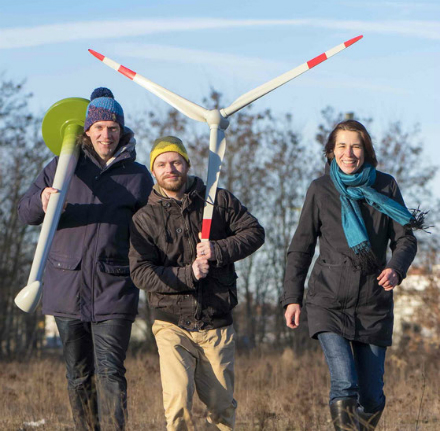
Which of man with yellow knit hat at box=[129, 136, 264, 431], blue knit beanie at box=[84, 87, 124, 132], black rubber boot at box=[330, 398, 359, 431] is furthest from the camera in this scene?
blue knit beanie at box=[84, 87, 124, 132]

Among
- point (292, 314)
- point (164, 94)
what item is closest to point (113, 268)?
point (292, 314)

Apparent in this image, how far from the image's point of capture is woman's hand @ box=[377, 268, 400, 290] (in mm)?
4438

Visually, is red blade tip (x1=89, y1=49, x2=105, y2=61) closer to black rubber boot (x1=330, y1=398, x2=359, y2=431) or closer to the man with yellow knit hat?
the man with yellow knit hat

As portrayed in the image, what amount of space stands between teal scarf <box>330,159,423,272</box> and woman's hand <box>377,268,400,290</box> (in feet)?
0.57

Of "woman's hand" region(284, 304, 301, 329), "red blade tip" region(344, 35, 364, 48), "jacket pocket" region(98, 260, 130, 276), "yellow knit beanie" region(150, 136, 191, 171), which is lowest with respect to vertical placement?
"woman's hand" region(284, 304, 301, 329)

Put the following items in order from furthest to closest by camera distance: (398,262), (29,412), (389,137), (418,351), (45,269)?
(389,137)
(418,351)
(29,412)
(45,269)
(398,262)

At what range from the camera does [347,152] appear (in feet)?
15.7

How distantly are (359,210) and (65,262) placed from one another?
1.83 meters

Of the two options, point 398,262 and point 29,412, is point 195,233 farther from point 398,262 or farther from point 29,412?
point 29,412

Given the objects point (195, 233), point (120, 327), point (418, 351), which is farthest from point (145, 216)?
point (418, 351)

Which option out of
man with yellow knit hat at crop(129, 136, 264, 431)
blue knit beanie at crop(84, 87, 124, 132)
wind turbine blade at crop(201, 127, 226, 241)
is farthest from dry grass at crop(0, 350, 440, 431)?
blue knit beanie at crop(84, 87, 124, 132)

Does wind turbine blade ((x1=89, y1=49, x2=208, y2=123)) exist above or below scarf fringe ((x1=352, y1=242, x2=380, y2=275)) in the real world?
above

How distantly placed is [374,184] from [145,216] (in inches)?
54.1

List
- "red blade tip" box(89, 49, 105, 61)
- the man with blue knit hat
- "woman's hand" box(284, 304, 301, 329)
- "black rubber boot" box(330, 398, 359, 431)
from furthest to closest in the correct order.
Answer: "red blade tip" box(89, 49, 105, 61)
the man with blue knit hat
"woman's hand" box(284, 304, 301, 329)
"black rubber boot" box(330, 398, 359, 431)
